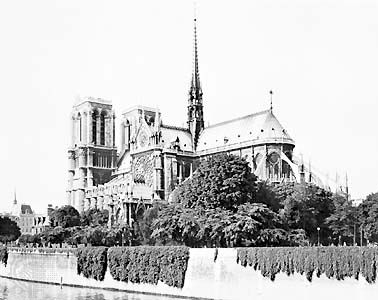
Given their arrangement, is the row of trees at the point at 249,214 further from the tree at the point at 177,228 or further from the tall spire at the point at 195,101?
the tall spire at the point at 195,101

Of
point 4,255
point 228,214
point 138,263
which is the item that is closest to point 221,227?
point 228,214

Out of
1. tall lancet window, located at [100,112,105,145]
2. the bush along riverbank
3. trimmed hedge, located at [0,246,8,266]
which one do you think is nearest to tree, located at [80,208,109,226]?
trimmed hedge, located at [0,246,8,266]

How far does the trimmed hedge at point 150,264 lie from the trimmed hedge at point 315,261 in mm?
6131

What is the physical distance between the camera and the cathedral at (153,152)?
358 feet

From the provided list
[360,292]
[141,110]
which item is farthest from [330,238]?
[141,110]

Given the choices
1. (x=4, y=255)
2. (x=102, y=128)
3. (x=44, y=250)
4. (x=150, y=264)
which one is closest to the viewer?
(x=150, y=264)

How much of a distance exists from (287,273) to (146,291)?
1488cm

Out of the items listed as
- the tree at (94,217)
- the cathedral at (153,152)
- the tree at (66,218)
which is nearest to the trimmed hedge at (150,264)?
the cathedral at (153,152)

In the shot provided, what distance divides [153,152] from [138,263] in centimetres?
6330

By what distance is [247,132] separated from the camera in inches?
4505

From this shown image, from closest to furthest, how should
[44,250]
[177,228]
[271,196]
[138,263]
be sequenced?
[138,263] → [177,228] → [271,196] → [44,250]

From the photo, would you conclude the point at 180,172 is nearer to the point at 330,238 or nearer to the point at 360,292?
the point at 330,238

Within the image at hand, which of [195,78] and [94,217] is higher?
[195,78]

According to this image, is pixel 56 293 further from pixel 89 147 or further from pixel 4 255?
pixel 89 147
